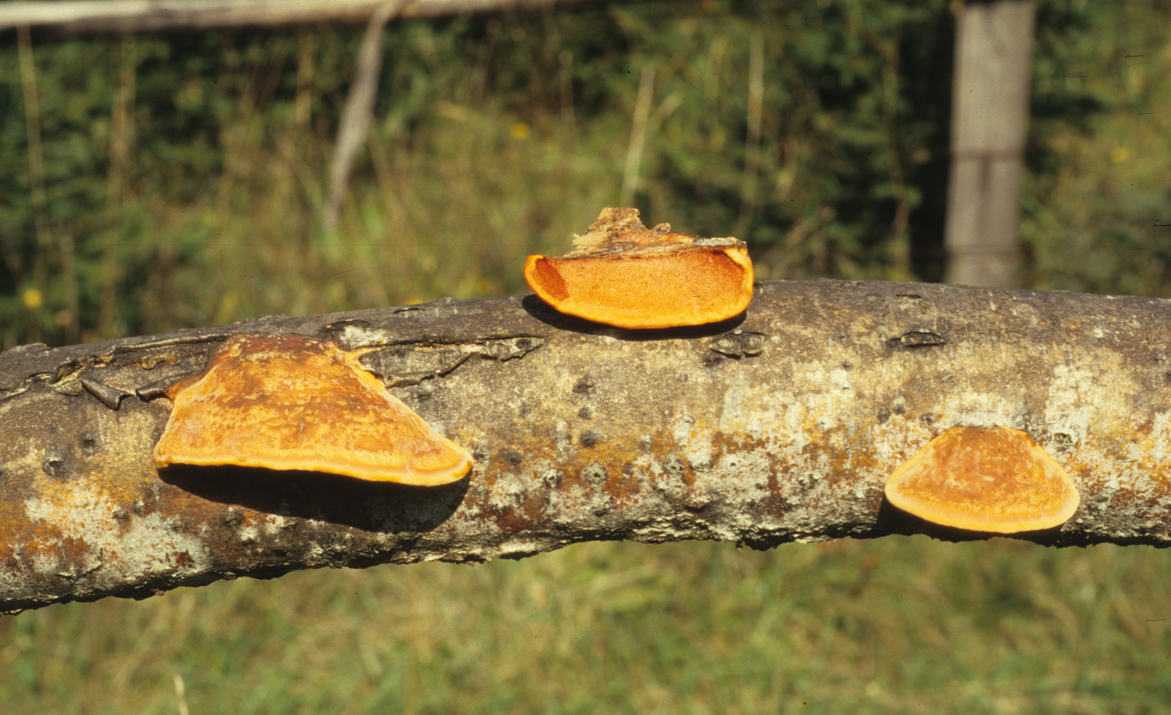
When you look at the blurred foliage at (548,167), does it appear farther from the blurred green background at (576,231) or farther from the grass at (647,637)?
the grass at (647,637)

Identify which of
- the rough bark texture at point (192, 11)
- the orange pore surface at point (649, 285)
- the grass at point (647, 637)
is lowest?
the grass at point (647, 637)

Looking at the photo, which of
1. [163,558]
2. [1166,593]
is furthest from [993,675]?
[163,558]

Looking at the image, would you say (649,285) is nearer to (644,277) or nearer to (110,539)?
(644,277)

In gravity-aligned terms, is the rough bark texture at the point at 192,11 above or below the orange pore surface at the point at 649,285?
above

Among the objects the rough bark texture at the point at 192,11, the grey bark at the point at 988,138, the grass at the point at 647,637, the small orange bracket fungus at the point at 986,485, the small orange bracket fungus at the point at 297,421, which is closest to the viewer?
the small orange bracket fungus at the point at 297,421

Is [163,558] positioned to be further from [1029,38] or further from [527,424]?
[1029,38]

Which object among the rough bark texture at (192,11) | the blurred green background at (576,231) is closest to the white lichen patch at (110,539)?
the blurred green background at (576,231)

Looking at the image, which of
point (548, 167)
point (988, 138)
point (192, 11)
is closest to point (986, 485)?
point (988, 138)
